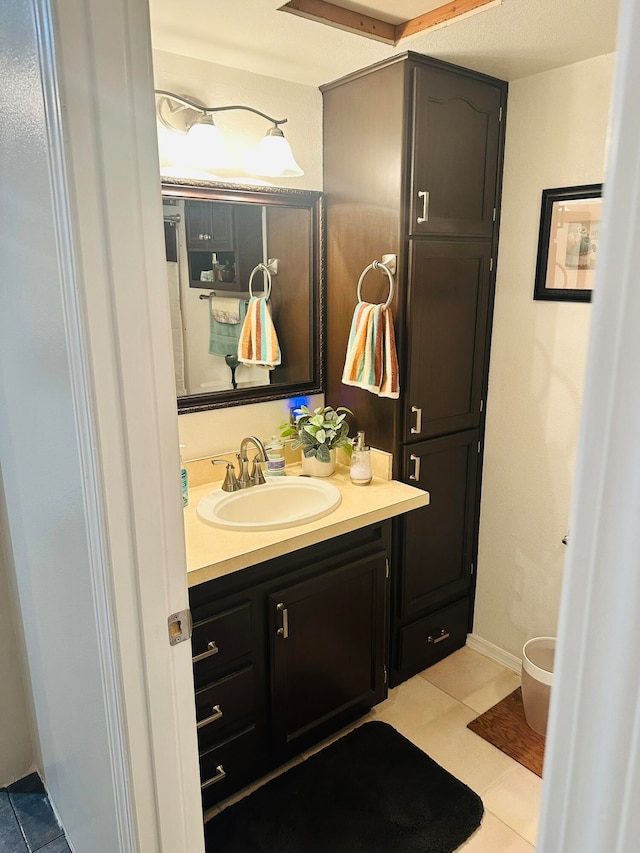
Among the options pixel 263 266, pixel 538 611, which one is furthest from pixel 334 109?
→ pixel 538 611

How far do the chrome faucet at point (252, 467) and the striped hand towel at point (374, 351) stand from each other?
17.3 inches

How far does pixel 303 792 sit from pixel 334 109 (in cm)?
236

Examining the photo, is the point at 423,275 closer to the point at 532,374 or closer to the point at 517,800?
the point at 532,374

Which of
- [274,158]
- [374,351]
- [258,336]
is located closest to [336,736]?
[374,351]

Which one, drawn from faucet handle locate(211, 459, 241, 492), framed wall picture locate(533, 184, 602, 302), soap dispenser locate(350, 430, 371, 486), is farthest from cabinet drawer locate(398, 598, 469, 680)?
framed wall picture locate(533, 184, 602, 302)

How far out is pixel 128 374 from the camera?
0.95 metres

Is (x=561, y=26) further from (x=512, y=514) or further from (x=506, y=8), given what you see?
(x=512, y=514)

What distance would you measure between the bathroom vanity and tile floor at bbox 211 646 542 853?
16 cm

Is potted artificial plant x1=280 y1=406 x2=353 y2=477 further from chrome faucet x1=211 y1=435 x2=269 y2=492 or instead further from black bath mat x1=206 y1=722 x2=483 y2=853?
black bath mat x1=206 y1=722 x2=483 y2=853

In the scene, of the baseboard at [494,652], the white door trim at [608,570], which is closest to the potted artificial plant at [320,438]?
the baseboard at [494,652]

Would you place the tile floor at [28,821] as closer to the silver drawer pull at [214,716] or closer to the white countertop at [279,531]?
the silver drawer pull at [214,716]

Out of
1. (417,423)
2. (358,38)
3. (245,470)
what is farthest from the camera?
(417,423)

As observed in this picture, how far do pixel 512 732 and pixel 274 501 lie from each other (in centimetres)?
122

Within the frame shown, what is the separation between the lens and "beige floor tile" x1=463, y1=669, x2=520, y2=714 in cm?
239
